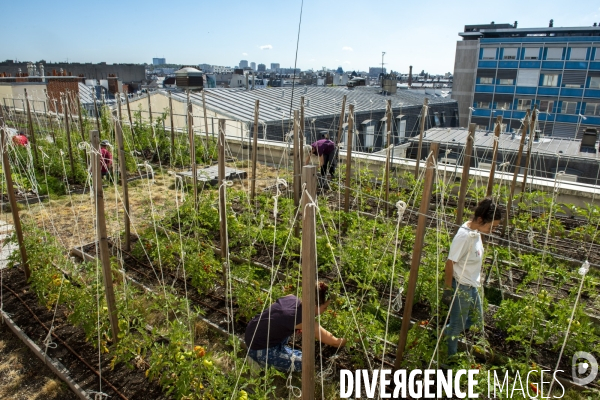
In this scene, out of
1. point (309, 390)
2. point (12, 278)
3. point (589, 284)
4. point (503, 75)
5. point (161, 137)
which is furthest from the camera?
point (503, 75)

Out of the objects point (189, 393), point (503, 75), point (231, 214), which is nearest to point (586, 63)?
point (503, 75)

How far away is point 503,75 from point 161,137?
37220mm

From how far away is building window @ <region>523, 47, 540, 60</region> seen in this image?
117 feet

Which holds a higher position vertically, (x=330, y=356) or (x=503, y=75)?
(x=503, y=75)

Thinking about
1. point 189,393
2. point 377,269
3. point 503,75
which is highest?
point 503,75

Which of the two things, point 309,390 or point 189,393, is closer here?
point 309,390

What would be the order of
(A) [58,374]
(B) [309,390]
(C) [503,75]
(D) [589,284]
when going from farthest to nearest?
(C) [503,75] < (D) [589,284] < (A) [58,374] < (B) [309,390]

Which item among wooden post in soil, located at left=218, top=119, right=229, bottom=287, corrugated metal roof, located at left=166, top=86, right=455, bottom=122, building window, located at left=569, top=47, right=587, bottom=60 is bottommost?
wooden post in soil, located at left=218, top=119, right=229, bottom=287

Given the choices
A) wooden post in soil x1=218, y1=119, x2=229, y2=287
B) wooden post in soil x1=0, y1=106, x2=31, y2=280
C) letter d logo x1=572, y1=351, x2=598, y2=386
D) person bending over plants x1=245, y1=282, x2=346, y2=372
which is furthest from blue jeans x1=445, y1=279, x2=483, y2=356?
wooden post in soil x1=0, y1=106, x2=31, y2=280

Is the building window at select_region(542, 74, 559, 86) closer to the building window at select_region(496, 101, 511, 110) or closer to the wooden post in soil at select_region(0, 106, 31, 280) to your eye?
the building window at select_region(496, 101, 511, 110)

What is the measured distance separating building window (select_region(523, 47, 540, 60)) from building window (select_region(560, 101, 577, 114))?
4.75 meters

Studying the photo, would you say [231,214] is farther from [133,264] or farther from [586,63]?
[586,63]

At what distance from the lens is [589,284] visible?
3562 mm

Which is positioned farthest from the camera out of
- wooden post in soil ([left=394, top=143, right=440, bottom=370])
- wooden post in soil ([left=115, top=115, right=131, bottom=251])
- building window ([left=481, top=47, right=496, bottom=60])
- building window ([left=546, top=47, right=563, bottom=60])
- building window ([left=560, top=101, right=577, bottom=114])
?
building window ([left=481, top=47, right=496, bottom=60])
